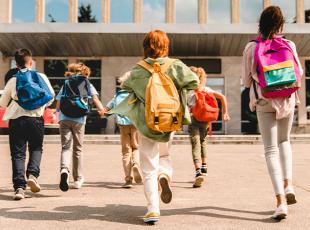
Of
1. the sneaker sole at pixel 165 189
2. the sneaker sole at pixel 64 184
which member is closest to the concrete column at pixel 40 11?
the sneaker sole at pixel 64 184

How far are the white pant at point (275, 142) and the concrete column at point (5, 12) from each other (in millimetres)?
24852

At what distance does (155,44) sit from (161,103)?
576 mm

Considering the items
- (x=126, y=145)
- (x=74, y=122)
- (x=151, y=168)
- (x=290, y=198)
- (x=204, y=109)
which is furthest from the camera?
(x=126, y=145)

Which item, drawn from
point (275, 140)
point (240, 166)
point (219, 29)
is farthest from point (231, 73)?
point (275, 140)

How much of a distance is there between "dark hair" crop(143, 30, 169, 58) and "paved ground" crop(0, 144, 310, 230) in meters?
1.49

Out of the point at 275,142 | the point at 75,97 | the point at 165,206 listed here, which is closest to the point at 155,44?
the point at 275,142

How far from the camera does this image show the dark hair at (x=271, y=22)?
14.4ft

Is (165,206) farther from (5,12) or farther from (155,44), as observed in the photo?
(5,12)

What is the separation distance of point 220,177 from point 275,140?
3.27 metres

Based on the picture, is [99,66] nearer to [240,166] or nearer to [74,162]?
[240,166]

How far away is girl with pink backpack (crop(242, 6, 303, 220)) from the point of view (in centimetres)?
426

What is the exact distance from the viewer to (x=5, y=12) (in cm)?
2694

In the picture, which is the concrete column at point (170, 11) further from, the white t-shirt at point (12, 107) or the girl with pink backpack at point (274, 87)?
the girl with pink backpack at point (274, 87)

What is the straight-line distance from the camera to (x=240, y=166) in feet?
30.7
